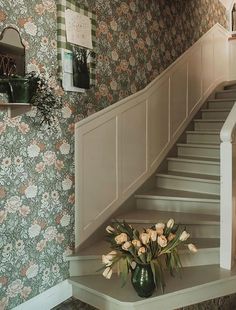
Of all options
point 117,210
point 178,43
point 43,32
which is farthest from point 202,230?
point 178,43

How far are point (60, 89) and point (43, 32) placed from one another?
0.41 meters

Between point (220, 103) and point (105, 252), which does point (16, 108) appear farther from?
point (220, 103)

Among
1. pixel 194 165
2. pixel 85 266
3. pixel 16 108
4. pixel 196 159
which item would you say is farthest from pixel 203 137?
pixel 16 108

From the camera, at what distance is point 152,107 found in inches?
143

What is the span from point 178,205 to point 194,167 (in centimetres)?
64

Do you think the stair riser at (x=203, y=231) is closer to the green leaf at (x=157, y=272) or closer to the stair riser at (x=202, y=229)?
the stair riser at (x=202, y=229)

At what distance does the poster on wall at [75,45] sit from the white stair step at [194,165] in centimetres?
142

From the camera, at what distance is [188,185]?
3463mm

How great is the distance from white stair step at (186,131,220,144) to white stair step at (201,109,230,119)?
18.6 inches

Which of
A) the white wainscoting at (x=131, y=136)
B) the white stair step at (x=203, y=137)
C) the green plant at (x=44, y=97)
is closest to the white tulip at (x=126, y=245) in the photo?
the white wainscoting at (x=131, y=136)

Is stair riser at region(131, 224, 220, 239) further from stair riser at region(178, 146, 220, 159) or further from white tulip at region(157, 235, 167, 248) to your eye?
stair riser at region(178, 146, 220, 159)

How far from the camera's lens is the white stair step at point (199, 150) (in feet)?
12.4

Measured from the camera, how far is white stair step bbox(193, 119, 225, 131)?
4.21 meters

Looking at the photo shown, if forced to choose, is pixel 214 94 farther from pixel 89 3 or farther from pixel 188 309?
pixel 188 309
